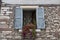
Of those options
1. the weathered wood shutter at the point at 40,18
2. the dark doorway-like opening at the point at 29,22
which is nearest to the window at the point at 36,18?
the weathered wood shutter at the point at 40,18

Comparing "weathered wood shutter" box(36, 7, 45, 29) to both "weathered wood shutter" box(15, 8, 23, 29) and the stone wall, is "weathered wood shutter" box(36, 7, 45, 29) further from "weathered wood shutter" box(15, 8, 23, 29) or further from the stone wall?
"weathered wood shutter" box(15, 8, 23, 29)

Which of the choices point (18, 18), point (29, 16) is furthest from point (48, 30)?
point (18, 18)

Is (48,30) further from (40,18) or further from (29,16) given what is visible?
(29,16)

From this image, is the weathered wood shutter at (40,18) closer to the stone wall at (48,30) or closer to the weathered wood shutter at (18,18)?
the stone wall at (48,30)

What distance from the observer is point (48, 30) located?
30.6ft

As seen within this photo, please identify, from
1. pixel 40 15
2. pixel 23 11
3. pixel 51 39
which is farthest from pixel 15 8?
pixel 51 39

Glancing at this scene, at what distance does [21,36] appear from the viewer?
912cm

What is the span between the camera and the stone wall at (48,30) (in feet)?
30.0

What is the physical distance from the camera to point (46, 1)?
9.51 m

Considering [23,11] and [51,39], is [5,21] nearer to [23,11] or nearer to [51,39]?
[23,11]

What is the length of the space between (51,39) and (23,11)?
1.93m

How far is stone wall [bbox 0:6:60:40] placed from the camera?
30.0 feet

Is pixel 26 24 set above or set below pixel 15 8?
below

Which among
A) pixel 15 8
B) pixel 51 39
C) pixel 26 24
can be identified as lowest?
pixel 51 39
